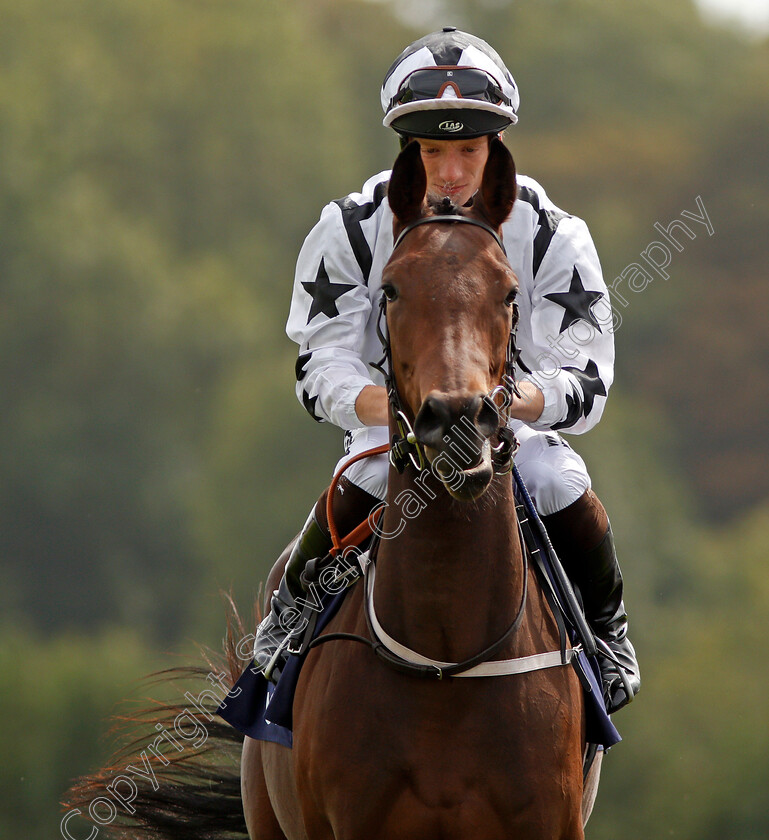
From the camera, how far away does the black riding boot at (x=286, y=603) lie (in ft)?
14.4

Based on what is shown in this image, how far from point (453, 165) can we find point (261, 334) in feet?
59.2

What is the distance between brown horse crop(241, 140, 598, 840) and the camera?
11.2ft

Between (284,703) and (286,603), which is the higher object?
(286,603)

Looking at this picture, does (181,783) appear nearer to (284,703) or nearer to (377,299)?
(284,703)

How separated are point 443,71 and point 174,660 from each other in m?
16.5

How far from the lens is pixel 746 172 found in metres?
22.8

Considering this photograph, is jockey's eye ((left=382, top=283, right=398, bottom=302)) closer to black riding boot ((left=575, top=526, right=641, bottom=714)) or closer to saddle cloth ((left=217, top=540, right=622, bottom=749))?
saddle cloth ((left=217, top=540, right=622, bottom=749))

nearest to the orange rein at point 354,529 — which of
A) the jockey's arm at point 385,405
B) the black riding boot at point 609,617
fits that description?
the jockey's arm at point 385,405

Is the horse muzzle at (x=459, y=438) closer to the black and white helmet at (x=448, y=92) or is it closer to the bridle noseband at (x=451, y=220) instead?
the bridle noseband at (x=451, y=220)

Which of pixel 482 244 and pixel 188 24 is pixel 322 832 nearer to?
pixel 482 244

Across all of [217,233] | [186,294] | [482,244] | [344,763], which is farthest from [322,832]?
[217,233]

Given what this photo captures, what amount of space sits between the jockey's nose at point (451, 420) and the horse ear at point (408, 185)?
78cm

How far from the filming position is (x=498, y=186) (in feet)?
11.9

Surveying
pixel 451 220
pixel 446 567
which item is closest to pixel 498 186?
pixel 451 220
